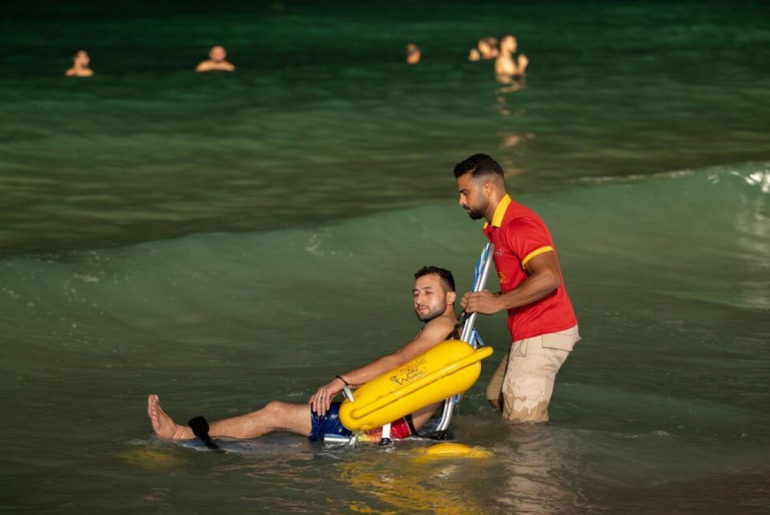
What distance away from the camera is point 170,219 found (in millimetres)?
11852

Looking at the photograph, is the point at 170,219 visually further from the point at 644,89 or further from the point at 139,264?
the point at 644,89

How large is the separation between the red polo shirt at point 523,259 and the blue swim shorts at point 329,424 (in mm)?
935

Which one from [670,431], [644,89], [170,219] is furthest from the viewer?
[644,89]

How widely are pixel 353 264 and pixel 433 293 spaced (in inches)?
168

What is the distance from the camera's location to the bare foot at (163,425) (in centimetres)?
661

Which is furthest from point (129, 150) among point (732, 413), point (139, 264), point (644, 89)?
point (732, 413)

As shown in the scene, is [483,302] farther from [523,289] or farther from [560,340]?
[560,340]

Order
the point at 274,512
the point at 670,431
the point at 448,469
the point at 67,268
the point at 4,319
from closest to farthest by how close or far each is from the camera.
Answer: the point at 274,512, the point at 448,469, the point at 670,431, the point at 4,319, the point at 67,268

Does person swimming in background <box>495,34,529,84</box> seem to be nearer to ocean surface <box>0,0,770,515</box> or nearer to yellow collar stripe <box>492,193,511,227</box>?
ocean surface <box>0,0,770,515</box>

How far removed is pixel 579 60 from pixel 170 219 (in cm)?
1229

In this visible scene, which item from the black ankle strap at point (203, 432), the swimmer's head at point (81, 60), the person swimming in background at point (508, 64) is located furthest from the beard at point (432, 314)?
the swimmer's head at point (81, 60)

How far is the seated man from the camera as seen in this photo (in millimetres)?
6555

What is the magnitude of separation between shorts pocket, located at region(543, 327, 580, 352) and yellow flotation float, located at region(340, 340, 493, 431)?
16.1 inches

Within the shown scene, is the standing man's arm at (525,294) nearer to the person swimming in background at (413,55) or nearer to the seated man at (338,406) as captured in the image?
the seated man at (338,406)
